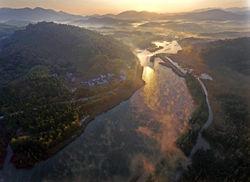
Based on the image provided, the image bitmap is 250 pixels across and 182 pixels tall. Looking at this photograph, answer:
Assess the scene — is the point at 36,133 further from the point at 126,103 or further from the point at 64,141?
the point at 126,103

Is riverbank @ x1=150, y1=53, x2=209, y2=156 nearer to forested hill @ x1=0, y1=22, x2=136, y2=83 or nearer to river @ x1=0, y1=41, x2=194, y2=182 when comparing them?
river @ x1=0, y1=41, x2=194, y2=182

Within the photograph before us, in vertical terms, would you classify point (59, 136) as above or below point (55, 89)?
below

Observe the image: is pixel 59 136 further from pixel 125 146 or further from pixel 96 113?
pixel 96 113

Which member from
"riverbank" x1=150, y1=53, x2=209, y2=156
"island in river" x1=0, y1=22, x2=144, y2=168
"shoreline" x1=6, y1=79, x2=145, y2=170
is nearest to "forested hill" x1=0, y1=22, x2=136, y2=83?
"island in river" x1=0, y1=22, x2=144, y2=168

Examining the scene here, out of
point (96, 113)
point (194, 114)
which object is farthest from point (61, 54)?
point (194, 114)

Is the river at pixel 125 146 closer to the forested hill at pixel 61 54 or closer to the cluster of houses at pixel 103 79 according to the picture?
the cluster of houses at pixel 103 79

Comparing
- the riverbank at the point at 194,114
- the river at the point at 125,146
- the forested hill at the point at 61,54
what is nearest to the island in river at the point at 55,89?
the forested hill at the point at 61,54
